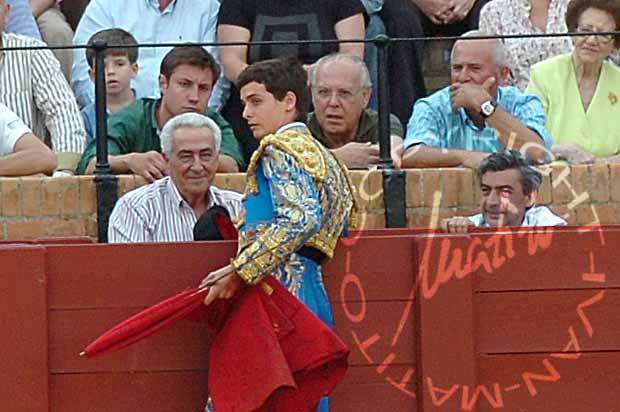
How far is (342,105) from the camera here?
790 centimetres

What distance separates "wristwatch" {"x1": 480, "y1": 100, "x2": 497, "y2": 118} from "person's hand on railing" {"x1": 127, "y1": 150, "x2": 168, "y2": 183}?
1.23m

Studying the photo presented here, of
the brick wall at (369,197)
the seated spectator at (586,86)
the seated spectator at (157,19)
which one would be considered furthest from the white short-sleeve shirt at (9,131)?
the seated spectator at (586,86)

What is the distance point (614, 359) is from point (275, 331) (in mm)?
1224

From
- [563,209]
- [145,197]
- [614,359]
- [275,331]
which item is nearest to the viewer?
[275,331]

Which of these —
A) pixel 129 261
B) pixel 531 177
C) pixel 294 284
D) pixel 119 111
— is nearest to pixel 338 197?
pixel 294 284

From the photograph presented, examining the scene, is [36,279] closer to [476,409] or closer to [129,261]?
[129,261]

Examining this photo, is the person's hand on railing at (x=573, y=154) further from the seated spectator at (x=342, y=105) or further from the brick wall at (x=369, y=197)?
the seated spectator at (x=342, y=105)

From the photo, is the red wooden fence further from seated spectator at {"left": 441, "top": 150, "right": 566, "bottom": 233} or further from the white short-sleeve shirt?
the white short-sleeve shirt

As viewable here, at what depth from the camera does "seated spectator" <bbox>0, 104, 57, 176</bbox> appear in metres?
7.82

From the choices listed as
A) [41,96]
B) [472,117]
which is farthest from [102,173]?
[472,117]

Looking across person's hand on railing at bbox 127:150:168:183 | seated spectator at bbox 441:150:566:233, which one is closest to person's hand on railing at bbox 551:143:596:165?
seated spectator at bbox 441:150:566:233

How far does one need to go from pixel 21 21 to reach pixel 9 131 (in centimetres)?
109

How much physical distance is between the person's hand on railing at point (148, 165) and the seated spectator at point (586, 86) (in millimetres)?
1577

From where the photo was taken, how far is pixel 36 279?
6.74 meters
